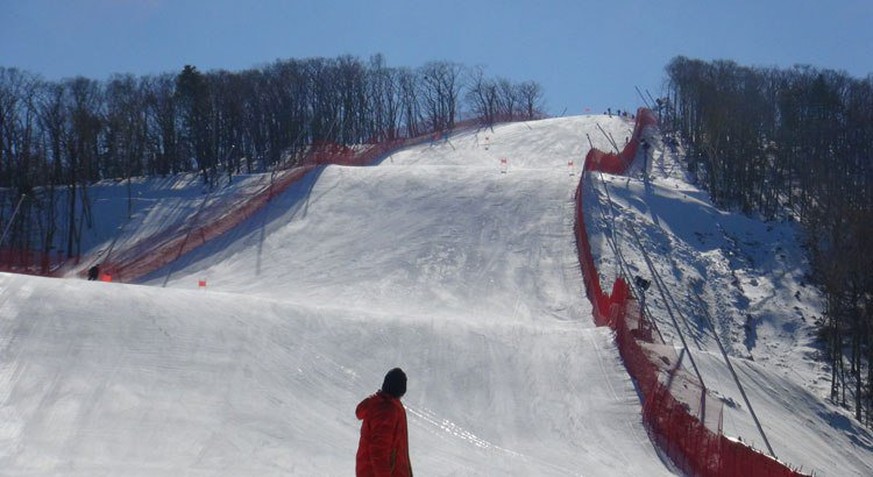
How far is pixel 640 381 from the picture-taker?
18797 mm

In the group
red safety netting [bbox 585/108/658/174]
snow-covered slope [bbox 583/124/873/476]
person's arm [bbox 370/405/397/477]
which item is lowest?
snow-covered slope [bbox 583/124/873/476]

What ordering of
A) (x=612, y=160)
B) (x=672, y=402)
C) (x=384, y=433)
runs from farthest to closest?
(x=612, y=160), (x=672, y=402), (x=384, y=433)

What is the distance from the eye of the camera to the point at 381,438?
7.36 meters

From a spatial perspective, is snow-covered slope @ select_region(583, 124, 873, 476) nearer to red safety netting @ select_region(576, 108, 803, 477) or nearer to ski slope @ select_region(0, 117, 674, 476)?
red safety netting @ select_region(576, 108, 803, 477)

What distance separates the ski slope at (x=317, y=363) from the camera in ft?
43.2

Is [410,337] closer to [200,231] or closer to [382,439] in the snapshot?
[382,439]

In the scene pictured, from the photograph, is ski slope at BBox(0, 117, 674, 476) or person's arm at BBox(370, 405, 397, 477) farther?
ski slope at BBox(0, 117, 674, 476)

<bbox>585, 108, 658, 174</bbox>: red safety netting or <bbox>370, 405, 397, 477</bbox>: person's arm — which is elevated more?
<bbox>585, 108, 658, 174</bbox>: red safety netting

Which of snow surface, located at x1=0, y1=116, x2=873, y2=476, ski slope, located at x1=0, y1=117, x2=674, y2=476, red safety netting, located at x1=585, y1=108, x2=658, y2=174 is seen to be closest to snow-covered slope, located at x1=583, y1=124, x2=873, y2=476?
snow surface, located at x1=0, y1=116, x2=873, y2=476

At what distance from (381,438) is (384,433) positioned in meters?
0.04

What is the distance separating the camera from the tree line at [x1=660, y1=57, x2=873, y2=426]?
98.8 feet

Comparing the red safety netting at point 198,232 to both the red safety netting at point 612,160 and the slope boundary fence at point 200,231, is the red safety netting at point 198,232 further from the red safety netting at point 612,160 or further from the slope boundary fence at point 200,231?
the red safety netting at point 612,160

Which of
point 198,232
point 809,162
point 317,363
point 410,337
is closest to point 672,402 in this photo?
point 410,337

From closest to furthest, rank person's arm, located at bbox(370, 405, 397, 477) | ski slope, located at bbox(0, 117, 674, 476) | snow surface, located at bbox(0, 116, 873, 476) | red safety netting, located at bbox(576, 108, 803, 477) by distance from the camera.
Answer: person's arm, located at bbox(370, 405, 397, 477)
ski slope, located at bbox(0, 117, 674, 476)
snow surface, located at bbox(0, 116, 873, 476)
red safety netting, located at bbox(576, 108, 803, 477)
